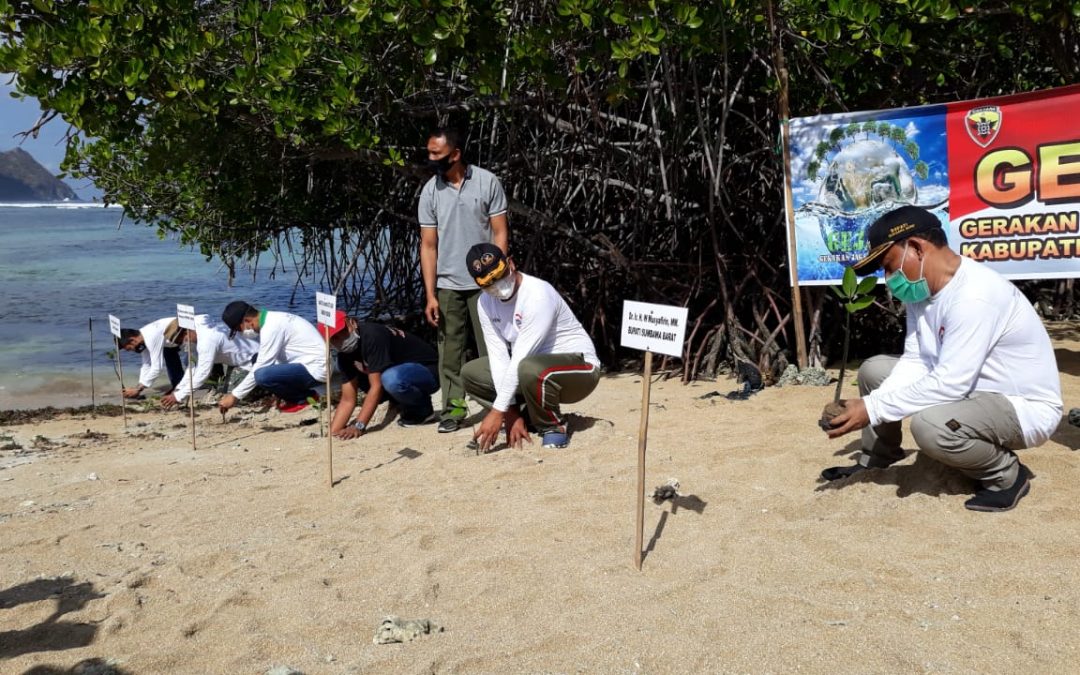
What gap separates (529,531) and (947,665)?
1.52 m

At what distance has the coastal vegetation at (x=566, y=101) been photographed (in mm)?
5246

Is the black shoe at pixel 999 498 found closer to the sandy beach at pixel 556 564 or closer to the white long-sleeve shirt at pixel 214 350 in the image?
the sandy beach at pixel 556 564

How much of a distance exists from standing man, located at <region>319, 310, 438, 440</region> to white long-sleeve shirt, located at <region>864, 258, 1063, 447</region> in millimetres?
2888

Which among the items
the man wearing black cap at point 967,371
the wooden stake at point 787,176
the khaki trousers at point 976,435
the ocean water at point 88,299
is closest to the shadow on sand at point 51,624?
the man wearing black cap at point 967,371

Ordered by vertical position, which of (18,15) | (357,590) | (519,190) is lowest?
(357,590)

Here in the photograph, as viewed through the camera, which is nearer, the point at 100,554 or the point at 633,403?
the point at 100,554

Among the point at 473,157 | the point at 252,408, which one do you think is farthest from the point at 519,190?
the point at 252,408

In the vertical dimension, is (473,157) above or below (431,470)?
above

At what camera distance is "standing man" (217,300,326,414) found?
5980mm

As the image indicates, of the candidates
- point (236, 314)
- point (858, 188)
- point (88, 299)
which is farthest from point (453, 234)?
point (88, 299)

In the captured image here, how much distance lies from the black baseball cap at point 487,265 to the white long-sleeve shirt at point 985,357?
1847 mm

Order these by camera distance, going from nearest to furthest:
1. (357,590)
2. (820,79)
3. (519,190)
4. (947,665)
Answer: (947,665), (357,590), (820,79), (519,190)

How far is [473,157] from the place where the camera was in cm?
844

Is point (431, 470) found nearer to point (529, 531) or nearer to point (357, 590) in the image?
point (529, 531)
